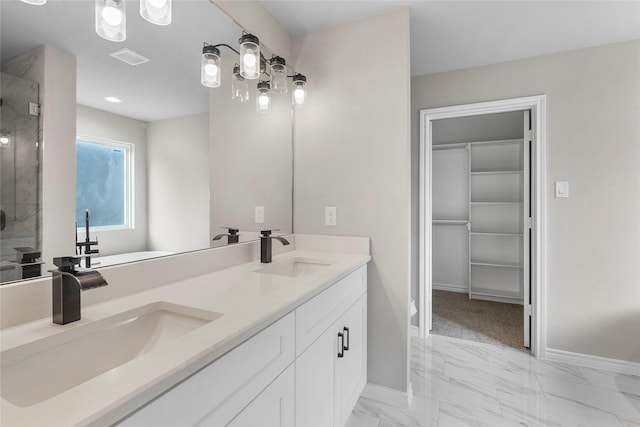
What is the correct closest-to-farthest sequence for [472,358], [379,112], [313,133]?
[379,112], [313,133], [472,358]

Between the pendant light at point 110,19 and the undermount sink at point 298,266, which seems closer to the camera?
the pendant light at point 110,19

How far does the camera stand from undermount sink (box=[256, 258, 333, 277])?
64.4 inches

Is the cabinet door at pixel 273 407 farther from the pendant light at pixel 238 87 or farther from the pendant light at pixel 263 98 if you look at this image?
the pendant light at pixel 263 98

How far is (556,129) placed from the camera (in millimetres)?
2340

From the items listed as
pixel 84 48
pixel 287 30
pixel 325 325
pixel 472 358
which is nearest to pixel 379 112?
pixel 287 30

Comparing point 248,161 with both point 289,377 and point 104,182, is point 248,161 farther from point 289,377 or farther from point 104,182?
point 289,377

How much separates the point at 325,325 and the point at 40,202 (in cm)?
104

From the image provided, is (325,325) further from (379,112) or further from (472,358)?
(472,358)

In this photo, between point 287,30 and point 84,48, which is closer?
point 84,48

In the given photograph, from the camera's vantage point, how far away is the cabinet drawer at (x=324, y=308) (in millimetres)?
1079

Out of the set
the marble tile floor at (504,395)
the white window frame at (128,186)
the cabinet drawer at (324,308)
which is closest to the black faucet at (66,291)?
the white window frame at (128,186)

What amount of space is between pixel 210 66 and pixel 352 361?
1642 mm

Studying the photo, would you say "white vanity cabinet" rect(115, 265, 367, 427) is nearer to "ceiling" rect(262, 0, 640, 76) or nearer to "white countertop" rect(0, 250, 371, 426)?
"white countertop" rect(0, 250, 371, 426)

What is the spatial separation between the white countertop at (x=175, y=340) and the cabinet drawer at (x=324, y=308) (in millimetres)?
53
